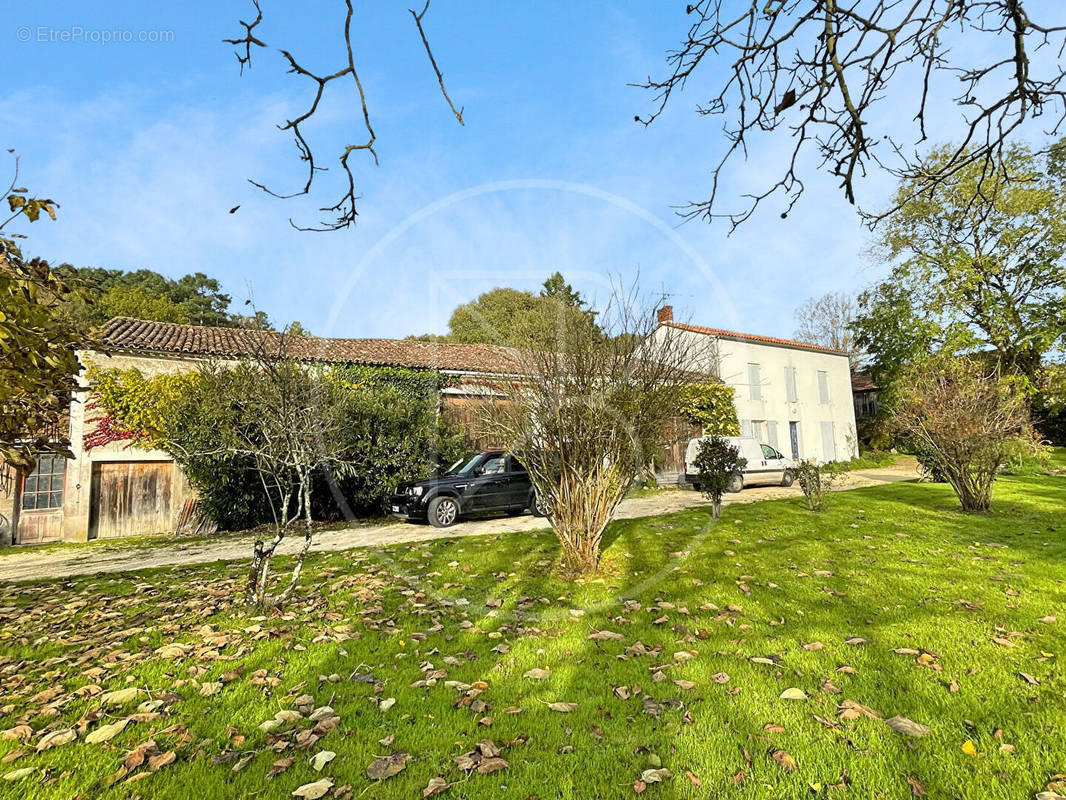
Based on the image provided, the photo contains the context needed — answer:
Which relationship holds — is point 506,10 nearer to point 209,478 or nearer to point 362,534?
point 362,534

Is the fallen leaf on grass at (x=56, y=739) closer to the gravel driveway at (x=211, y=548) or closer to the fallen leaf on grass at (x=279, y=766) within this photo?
the fallen leaf on grass at (x=279, y=766)

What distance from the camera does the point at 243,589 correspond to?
5.88 m

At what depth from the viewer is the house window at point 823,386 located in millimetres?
26498

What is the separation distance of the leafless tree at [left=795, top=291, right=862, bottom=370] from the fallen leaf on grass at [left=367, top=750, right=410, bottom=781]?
4043 cm

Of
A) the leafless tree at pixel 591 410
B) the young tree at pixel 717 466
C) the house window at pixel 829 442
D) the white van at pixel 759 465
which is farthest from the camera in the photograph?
the house window at pixel 829 442

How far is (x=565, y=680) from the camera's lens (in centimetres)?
356

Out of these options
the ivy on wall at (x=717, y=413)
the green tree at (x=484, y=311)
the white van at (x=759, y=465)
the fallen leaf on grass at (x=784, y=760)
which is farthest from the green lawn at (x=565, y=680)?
the green tree at (x=484, y=311)

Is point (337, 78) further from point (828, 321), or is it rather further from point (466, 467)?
point (828, 321)

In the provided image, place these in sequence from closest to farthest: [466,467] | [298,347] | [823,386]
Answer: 1. [466,467]
2. [298,347]
3. [823,386]

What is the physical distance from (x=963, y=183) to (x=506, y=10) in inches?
1078

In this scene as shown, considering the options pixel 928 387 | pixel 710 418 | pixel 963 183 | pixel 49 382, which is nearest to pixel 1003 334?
pixel 963 183

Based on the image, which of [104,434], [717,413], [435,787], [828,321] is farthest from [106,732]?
[828,321]

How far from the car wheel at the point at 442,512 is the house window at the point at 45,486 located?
9813 mm

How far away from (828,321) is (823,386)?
1354 centimetres
